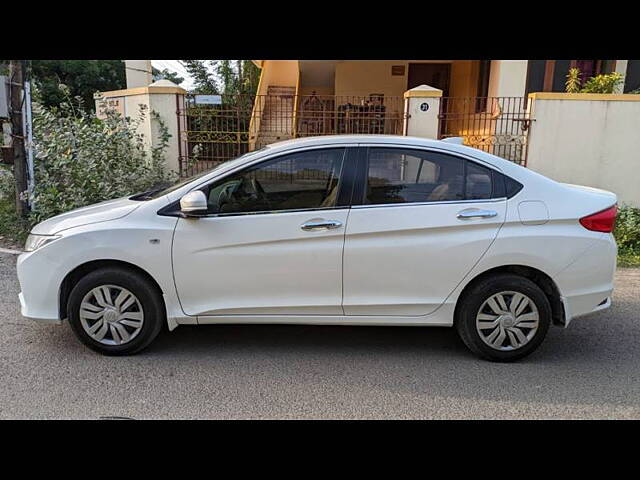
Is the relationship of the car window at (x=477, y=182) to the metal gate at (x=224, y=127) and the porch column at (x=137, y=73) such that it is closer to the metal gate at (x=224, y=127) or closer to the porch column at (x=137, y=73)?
the metal gate at (x=224, y=127)

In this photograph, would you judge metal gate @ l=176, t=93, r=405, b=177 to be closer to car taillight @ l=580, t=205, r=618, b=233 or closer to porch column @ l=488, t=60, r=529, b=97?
porch column @ l=488, t=60, r=529, b=97

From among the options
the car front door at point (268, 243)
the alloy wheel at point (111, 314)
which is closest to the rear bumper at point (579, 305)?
the car front door at point (268, 243)

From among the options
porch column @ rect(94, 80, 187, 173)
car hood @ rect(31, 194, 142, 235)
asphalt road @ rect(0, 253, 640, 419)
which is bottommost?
asphalt road @ rect(0, 253, 640, 419)

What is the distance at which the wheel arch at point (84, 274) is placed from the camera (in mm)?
3771

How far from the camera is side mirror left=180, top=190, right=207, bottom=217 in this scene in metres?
3.62

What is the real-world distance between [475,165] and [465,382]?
1.61 meters

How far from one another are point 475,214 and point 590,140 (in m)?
6.36

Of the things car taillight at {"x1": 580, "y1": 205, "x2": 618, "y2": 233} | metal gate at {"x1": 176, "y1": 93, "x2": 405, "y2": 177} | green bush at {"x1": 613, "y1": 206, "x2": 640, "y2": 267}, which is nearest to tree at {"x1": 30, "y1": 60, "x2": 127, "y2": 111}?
metal gate at {"x1": 176, "y1": 93, "x2": 405, "y2": 177}

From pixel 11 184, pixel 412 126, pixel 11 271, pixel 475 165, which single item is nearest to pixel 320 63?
pixel 412 126

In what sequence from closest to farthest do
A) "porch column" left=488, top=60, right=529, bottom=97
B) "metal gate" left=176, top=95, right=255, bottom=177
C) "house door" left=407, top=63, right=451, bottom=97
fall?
"metal gate" left=176, top=95, right=255, bottom=177, "porch column" left=488, top=60, right=529, bottom=97, "house door" left=407, top=63, right=451, bottom=97

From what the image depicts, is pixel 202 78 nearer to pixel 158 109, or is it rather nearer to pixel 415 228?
pixel 158 109

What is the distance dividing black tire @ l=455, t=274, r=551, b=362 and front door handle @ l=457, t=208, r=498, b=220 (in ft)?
1.52

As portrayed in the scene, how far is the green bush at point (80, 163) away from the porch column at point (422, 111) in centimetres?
469

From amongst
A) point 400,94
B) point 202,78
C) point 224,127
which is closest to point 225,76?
point 202,78
